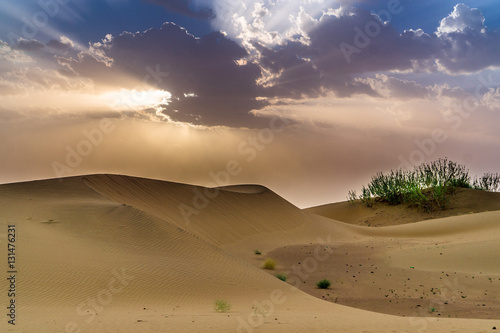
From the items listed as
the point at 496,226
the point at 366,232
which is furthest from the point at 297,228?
the point at 496,226

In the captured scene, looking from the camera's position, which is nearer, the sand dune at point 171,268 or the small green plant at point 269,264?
the sand dune at point 171,268

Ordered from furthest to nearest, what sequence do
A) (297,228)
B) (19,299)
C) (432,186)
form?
(432,186) → (297,228) → (19,299)

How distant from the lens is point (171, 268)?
1452 cm

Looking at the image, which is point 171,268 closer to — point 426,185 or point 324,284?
point 324,284

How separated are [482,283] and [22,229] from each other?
669 inches

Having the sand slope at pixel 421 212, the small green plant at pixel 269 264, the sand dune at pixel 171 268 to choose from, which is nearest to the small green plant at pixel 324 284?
the sand dune at pixel 171 268

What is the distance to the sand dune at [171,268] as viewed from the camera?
9.63 meters

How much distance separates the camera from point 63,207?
1961cm

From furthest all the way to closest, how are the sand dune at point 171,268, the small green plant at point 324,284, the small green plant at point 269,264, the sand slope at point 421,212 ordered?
the sand slope at point 421,212 < the small green plant at point 269,264 < the small green plant at point 324,284 < the sand dune at point 171,268

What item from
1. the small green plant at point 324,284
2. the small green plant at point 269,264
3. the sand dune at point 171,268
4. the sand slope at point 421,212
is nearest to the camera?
the sand dune at point 171,268

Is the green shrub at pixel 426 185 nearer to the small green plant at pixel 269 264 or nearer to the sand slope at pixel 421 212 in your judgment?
the sand slope at pixel 421 212

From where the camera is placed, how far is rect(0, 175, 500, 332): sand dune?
379 inches

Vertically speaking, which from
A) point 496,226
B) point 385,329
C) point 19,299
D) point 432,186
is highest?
point 432,186

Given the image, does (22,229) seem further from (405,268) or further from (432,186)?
(432,186)
